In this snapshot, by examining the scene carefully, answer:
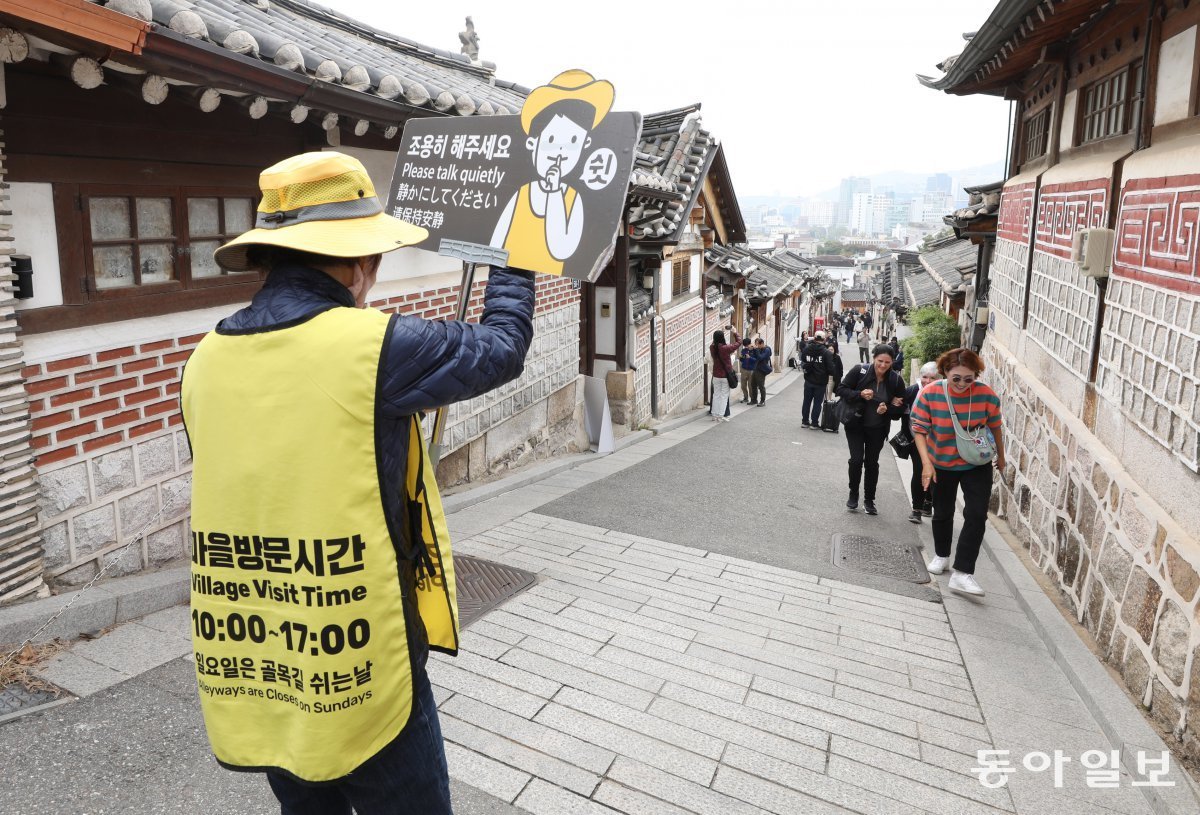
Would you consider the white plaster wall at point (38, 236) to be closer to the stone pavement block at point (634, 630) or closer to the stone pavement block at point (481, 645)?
the stone pavement block at point (481, 645)

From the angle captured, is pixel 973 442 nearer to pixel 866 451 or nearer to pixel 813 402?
pixel 866 451

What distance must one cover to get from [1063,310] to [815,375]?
8498 millimetres

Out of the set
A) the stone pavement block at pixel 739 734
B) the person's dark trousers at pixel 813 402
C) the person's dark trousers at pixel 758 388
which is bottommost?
the person's dark trousers at pixel 758 388

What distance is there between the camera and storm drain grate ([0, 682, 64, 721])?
3301mm

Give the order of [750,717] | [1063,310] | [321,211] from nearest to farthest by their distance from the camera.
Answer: [321,211], [750,717], [1063,310]

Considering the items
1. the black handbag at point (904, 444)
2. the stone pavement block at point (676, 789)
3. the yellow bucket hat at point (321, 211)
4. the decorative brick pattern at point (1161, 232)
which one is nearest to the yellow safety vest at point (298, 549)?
the yellow bucket hat at point (321, 211)

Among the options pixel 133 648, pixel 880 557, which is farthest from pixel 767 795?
pixel 880 557

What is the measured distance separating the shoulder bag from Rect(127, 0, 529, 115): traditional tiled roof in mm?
4186

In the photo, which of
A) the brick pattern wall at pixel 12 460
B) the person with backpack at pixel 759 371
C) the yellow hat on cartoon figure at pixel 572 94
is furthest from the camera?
the person with backpack at pixel 759 371

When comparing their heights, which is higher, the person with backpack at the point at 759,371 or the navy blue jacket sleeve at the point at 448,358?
the navy blue jacket sleeve at the point at 448,358

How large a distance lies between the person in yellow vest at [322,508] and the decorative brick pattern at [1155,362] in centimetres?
361

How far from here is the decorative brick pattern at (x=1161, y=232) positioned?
3916 millimetres

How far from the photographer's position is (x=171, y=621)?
13.8ft

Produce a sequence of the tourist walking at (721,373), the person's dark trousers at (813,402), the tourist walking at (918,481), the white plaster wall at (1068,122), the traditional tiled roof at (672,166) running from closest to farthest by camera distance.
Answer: the white plaster wall at (1068,122) → the tourist walking at (918,481) → the traditional tiled roof at (672,166) → the person's dark trousers at (813,402) → the tourist walking at (721,373)
